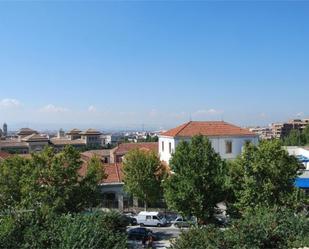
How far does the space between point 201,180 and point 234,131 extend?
2076cm

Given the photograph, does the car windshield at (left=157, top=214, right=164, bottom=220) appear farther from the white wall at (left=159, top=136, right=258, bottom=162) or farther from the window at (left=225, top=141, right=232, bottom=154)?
the window at (left=225, top=141, right=232, bottom=154)

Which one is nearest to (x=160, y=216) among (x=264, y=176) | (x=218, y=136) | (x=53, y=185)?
(x=53, y=185)

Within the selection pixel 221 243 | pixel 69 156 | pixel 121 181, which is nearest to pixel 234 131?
pixel 121 181

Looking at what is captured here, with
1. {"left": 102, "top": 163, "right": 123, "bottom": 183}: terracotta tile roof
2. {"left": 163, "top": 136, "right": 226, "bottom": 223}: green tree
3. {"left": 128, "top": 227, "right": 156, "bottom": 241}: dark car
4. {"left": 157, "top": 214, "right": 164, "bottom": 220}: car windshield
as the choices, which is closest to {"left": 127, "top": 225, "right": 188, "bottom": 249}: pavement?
{"left": 128, "top": 227, "right": 156, "bottom": 241}: dark car

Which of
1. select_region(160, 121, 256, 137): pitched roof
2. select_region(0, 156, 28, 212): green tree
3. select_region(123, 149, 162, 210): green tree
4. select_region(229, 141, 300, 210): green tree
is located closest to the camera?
select_region(229, 141, 300, 210): green tree

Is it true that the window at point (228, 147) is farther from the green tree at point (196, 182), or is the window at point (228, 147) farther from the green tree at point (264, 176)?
the green tree at point (264, 176)

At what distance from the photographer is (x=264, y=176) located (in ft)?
88.8

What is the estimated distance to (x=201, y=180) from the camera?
29.4 m

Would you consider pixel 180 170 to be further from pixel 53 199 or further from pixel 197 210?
pixel 53 199

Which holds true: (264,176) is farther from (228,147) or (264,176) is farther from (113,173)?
(228,147)

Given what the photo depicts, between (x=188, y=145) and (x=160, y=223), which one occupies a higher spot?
(x=188, y=145)

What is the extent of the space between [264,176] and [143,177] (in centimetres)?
1448

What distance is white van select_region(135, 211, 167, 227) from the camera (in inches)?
1441

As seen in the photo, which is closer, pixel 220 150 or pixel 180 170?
pixel 180 170
